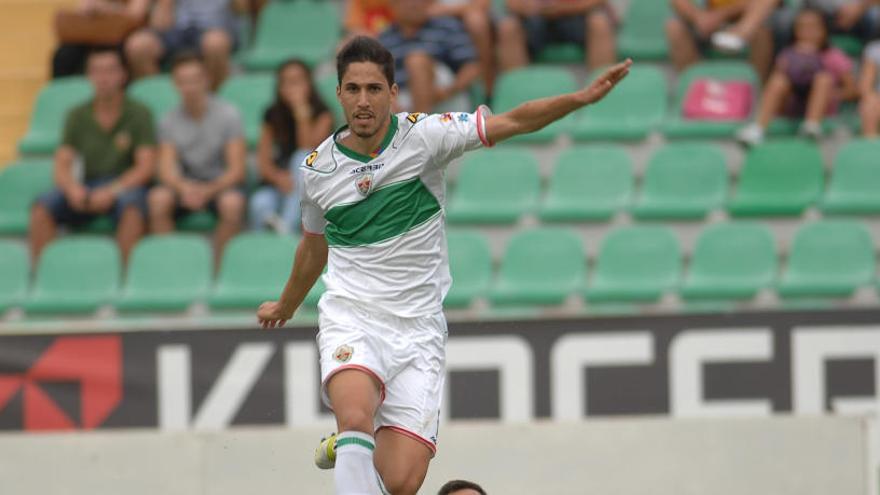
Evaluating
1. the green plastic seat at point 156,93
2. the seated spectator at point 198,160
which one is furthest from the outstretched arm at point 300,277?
the green plastic seat at point 156,93

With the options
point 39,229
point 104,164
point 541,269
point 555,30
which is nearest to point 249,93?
point 104,164

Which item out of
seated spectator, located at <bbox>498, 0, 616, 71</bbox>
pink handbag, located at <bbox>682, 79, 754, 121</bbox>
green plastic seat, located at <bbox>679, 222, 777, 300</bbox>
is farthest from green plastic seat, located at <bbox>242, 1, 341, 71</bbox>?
green plastic seat, located at <bbox>679, 222, 777, 300</bbox>

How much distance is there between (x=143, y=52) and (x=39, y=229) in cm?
194

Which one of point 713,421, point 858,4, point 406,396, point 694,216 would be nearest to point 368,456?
point 406,396

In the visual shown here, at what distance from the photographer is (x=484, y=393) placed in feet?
30.2

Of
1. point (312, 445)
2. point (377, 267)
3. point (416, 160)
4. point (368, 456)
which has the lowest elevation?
point (312, 445)

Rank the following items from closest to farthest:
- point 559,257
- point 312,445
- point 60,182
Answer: point 312,445 < point 559,257 < point 60,182

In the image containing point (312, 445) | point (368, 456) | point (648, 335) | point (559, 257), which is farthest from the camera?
point (559, 257)

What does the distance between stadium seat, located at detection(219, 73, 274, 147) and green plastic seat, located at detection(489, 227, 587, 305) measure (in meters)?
2.82

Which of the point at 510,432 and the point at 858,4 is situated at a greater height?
the point at 858,4

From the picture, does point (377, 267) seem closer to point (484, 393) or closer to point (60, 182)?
point (484, 393)

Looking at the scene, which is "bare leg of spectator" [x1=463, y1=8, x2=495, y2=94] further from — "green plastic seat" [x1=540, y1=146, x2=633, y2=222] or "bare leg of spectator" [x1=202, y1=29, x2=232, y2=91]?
"bare leg of spectator" [x1=202, y1=29, x2=232, y2=91]

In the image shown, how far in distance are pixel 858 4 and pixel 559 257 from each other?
341 cm

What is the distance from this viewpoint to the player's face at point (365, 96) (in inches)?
223
